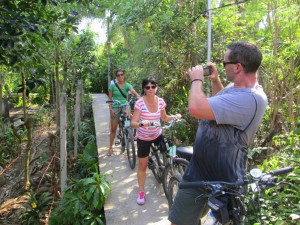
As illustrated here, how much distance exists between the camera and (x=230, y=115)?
2.01 metres

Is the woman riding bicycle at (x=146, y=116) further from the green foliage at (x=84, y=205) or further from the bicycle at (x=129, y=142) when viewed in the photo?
the bicycle at (x=129, y=142)

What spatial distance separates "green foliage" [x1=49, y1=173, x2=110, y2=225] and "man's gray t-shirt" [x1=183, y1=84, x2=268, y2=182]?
232 centimetres

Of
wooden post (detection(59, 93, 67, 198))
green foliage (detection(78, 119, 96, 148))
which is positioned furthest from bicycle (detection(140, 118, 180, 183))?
green foliage (detection(78, 119, 96, 148))

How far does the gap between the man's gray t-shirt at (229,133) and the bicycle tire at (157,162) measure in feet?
7.22

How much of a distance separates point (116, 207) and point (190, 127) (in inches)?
101

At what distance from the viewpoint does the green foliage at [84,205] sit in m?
4.21

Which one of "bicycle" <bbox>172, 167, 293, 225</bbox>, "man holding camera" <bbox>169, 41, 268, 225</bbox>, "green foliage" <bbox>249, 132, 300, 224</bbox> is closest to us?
"bicycle" <bbox>172, 167, 293, 225</bbox>

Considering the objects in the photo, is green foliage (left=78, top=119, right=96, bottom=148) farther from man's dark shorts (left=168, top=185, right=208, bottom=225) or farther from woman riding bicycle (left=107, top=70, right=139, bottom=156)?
man's dark shorts (left=168, top=185, right=208, bottom=225)

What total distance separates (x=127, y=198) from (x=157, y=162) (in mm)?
679

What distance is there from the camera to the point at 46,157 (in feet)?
21.6

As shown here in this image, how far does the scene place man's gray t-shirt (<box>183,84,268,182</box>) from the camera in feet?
6.61

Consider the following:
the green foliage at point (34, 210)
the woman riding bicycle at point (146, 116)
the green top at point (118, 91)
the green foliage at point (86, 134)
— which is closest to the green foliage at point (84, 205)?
the green foliage at point (34, 210)

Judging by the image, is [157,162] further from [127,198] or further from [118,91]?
[118,91]

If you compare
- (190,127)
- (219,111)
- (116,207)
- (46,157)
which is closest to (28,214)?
(116,207)
